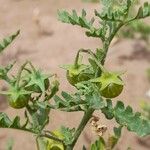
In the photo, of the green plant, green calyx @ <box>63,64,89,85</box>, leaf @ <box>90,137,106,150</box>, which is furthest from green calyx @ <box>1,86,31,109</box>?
leaf @ <box>90,137,106,150</box>

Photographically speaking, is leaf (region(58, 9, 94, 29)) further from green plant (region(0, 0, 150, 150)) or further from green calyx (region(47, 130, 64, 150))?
green calyx (region(47, 130, 64, 150))

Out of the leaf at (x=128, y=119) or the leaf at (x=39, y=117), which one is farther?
the leaf at (x=39, y=117)

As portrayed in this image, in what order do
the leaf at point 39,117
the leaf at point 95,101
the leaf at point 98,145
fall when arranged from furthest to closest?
the leaf at point 98,145
the leaf at point 39,117
the leaf at point 95,101

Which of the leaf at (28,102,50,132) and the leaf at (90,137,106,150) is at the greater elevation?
the leaf at (28,102,50,132)

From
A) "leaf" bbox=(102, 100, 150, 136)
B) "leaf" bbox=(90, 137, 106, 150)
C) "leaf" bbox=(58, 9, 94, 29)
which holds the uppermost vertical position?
"leaf" bbox=(58, 9, 94, 29)

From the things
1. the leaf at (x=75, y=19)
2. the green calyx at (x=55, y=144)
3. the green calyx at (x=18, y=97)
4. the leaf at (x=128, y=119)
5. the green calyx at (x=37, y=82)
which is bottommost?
the green calyx at (x=55, y=144)

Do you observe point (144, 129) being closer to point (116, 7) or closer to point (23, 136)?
point (116, 7)

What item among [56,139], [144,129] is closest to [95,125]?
[56,139]

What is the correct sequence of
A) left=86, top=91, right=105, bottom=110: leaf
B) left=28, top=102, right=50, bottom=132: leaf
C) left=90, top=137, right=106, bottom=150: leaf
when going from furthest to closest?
left=90, top=137, right=106, bottom=150: leaf → left=28, top=102, right=50, bottom=132: leaf → left=86, top=91, right=105, bottom=110: leaf

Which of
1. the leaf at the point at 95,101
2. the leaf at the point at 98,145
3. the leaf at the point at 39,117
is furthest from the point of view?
the leaf at the point at 98,145

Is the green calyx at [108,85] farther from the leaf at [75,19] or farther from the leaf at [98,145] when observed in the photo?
the leaf at [98,145]

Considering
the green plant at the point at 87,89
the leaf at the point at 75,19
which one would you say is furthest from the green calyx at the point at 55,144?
the leaf at the point at 75,19
